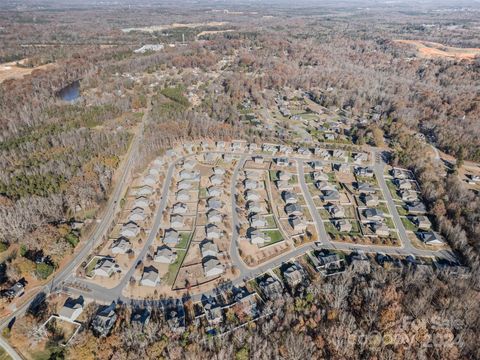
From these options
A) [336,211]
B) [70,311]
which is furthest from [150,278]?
[336,211]

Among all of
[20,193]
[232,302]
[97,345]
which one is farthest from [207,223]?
[20,193]

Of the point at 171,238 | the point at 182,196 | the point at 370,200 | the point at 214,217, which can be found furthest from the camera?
the point at 370,200

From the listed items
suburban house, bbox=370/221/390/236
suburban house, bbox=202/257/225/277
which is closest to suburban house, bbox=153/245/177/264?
suburban house, bbox=202/257/225/277

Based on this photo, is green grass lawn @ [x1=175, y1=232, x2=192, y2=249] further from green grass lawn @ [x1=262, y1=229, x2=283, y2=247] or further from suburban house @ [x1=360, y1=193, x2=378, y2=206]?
suburban house @ [x1=360, y1=193, x2=378, y2=206]

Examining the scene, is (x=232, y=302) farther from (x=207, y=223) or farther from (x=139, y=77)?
(x=139, y=77)

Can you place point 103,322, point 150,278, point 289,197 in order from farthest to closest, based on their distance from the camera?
point 289,197 < point 150,278 < point 103,322

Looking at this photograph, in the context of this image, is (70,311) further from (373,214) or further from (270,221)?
(373,214)
